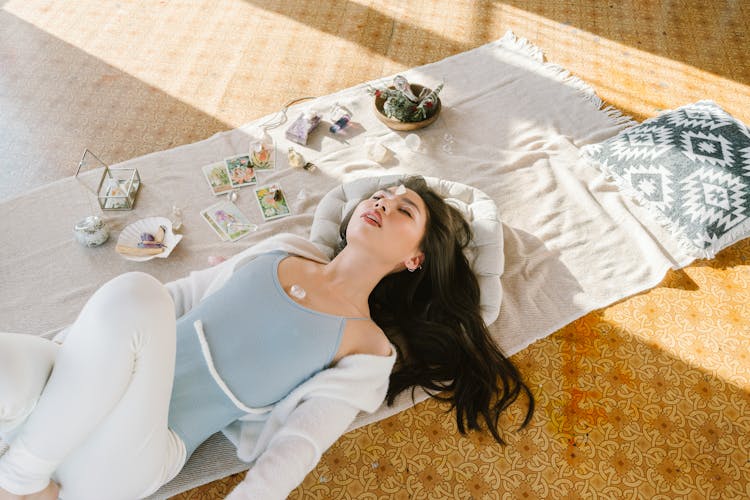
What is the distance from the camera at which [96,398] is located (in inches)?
54.7

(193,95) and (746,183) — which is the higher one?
(746,183)

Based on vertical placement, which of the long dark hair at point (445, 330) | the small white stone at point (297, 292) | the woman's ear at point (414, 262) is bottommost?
the long dark hair at point (445, 330)

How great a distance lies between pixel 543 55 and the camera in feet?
11.7

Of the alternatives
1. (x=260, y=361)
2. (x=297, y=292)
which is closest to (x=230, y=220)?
(x=297, y=292)

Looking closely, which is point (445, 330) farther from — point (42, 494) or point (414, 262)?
point (42, 494)

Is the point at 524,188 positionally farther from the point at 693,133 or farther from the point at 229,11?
the point at 229,11

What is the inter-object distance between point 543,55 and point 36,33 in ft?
11.8

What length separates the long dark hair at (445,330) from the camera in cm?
208

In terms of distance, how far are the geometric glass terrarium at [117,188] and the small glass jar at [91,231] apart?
16 centimetres

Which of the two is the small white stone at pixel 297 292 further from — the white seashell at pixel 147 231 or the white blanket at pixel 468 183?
the white seashell at pixel 147 231

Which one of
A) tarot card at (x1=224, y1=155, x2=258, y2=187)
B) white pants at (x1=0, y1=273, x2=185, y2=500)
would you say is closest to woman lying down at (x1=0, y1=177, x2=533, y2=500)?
white pants at (x1=0, y1=273, x2=185, y2=500)

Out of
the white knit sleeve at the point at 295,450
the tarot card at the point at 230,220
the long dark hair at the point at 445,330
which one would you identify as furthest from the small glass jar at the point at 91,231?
the white knit sleeve at the point at 295,450

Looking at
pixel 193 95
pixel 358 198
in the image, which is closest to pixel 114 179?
pixel 193 95

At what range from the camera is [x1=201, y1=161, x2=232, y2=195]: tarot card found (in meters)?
2.74
